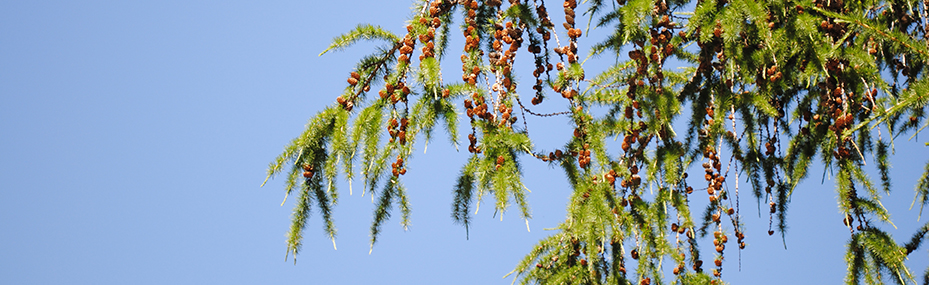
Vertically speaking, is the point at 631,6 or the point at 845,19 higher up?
the point at 631,6

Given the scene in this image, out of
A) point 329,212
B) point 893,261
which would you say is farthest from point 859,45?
point 329,212

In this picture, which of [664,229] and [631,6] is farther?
[664,229]

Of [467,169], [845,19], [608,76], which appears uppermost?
[608,76]

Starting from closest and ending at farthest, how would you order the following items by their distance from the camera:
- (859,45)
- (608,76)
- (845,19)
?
1. (845,19)
2. (859,45)
3. (608,76)

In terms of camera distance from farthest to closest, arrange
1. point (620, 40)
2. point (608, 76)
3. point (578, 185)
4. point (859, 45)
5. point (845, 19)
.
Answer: point (608, 76), point (620, 40), point (859, 45), point (578, 185), point (845, 19)

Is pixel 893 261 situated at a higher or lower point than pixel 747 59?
lower

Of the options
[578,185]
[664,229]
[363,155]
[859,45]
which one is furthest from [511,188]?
[859,45]

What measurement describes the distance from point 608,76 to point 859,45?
2.09ft

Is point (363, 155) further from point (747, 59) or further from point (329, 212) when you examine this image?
point (747, 59)

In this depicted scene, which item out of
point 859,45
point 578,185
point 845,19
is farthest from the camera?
point 859,45

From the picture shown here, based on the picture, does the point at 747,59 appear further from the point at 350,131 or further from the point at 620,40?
the point at 350,131

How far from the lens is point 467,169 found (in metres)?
1.57

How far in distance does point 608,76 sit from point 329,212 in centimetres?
89

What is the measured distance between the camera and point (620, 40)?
5.90ft
